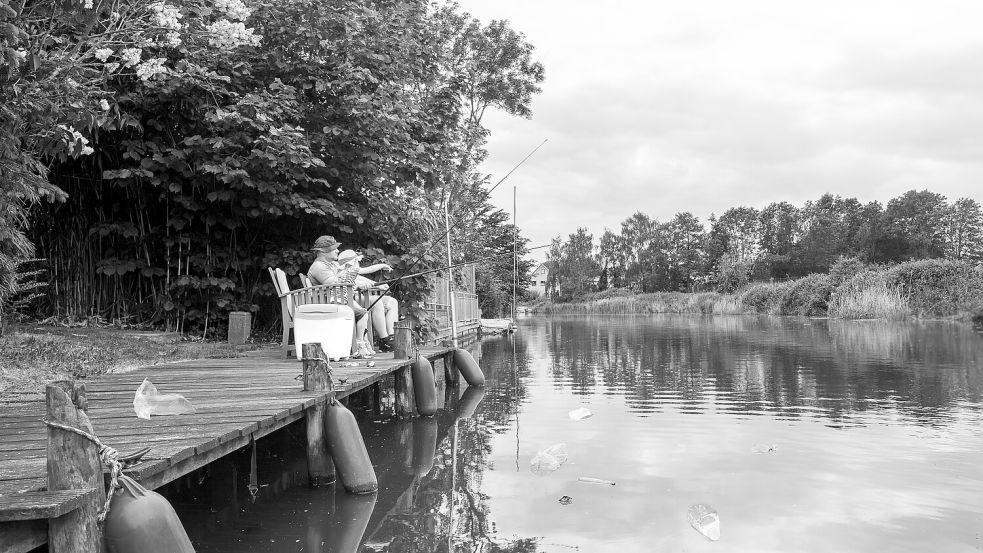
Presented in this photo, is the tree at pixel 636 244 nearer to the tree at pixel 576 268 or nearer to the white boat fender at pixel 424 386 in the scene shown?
the tree at pixel 576 268

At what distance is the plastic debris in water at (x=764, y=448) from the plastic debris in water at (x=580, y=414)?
6.90 feet

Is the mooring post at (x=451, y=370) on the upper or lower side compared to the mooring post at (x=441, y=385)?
upper

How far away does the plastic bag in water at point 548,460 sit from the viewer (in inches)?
237

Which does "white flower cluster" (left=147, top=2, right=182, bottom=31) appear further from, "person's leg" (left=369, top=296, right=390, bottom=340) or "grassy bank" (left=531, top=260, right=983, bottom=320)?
"grassy bank" (left=531, top=260, right=983, bottom=320)

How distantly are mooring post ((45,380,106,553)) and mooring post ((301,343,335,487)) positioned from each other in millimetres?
2597

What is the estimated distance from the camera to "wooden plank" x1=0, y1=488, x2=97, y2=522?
238cm

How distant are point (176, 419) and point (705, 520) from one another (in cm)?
320

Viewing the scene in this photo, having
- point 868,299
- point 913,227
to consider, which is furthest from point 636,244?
point 868,299

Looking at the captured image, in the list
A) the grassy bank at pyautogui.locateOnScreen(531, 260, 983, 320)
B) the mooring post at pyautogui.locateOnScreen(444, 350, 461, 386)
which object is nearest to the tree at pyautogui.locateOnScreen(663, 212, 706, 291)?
the grassy bank at pyautogui.locateOnScreen(531, 260, 983, 320)

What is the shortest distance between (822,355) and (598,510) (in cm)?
1210

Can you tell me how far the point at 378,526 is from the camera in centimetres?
462

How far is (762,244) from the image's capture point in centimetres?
7838

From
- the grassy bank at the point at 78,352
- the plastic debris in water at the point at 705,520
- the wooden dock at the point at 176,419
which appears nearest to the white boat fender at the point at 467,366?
the grassy bank at the point at 78,352

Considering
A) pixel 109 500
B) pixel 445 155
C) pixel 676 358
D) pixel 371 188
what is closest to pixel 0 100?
pixel 109 500
